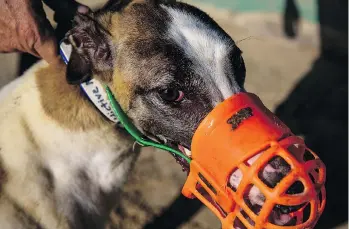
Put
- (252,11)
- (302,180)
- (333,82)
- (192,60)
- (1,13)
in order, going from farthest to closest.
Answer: (252,11), (333,82), (1,13), (192,60), (302,180)

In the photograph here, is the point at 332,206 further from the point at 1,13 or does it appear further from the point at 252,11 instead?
the point at 1,13

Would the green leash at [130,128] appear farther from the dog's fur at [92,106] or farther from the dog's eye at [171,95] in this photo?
the dog's eye at [171,95]

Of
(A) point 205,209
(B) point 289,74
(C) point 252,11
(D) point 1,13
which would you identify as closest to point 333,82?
(B) point 289,74

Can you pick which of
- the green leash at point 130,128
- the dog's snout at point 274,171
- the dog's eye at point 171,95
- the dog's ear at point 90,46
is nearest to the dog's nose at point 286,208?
the dog's snout at point 274,171

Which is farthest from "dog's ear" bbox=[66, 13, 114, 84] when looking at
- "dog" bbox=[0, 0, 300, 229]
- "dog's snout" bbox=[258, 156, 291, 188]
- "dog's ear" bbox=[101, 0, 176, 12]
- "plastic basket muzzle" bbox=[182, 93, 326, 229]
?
"dog's snout" bbox=[258, 156, 291, 188]

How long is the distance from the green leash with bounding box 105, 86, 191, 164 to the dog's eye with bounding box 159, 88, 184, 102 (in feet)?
0.82

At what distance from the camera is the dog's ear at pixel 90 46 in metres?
2.68

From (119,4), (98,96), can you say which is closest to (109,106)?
(98,96)

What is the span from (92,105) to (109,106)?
0.35ft

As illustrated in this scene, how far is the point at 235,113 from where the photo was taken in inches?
90.6

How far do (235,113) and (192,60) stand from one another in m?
0.34

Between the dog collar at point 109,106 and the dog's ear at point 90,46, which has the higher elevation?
the dog's ear at point 90,46

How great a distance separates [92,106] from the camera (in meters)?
2.72

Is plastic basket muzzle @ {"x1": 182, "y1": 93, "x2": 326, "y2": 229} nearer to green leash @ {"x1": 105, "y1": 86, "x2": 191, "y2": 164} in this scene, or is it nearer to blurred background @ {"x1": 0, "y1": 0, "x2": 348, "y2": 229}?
green leash @ {"x1": 105, "y1": 86, "x2": 191, "y2": 164}
